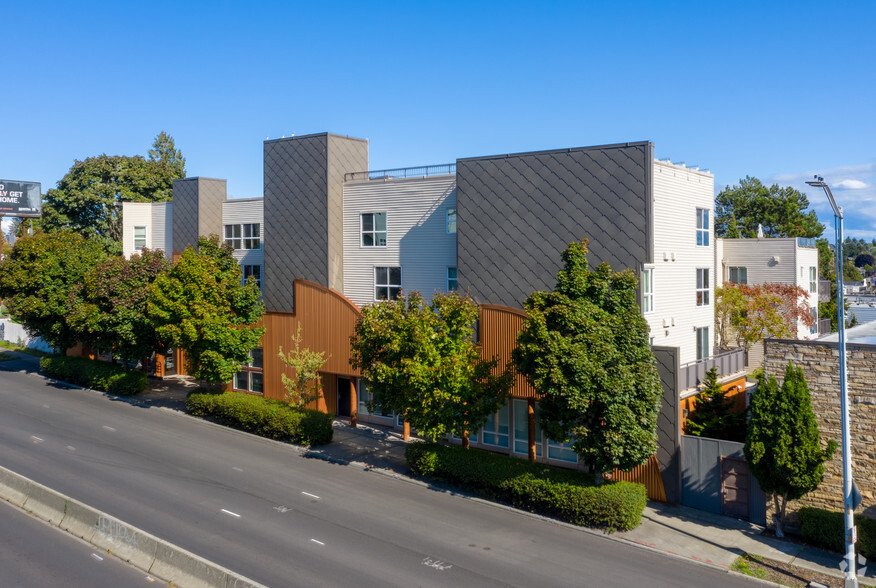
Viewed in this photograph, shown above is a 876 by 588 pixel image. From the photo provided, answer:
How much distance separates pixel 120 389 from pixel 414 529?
2456cm

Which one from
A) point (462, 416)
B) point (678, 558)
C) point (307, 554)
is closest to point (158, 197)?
point (462, 416)

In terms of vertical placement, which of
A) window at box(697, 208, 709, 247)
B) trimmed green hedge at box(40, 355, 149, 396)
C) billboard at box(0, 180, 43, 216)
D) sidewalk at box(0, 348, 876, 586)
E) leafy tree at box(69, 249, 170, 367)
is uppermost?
billboard at box(0, 180, 43, 216)

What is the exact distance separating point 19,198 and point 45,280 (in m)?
21.4

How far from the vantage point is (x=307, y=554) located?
1717 cm

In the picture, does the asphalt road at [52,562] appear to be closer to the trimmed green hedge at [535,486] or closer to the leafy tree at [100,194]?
the trimmed green hedge at [535,486]

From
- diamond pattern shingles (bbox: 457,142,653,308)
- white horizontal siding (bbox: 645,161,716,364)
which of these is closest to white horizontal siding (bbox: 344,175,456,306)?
diamond pattern shingles (bbox: 457,142,653,308)

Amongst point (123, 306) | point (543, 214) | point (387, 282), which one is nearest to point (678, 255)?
point (543, 214)

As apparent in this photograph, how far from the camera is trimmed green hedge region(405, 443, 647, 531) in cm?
2025

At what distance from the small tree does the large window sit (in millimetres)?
9242

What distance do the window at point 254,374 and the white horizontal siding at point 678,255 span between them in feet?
69.2

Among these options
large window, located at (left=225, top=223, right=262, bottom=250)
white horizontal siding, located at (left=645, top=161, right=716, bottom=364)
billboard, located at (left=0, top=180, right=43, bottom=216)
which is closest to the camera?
white horizontal siding, located at (left=645, top=161, right=716, bottom=364)

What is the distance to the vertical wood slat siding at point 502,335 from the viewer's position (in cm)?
2611

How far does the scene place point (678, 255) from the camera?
94.9ft

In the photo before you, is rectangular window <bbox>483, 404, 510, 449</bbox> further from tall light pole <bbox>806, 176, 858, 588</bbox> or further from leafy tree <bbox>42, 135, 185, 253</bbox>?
leafy tree <bbox>42, 135, 185, 253</bbox>
